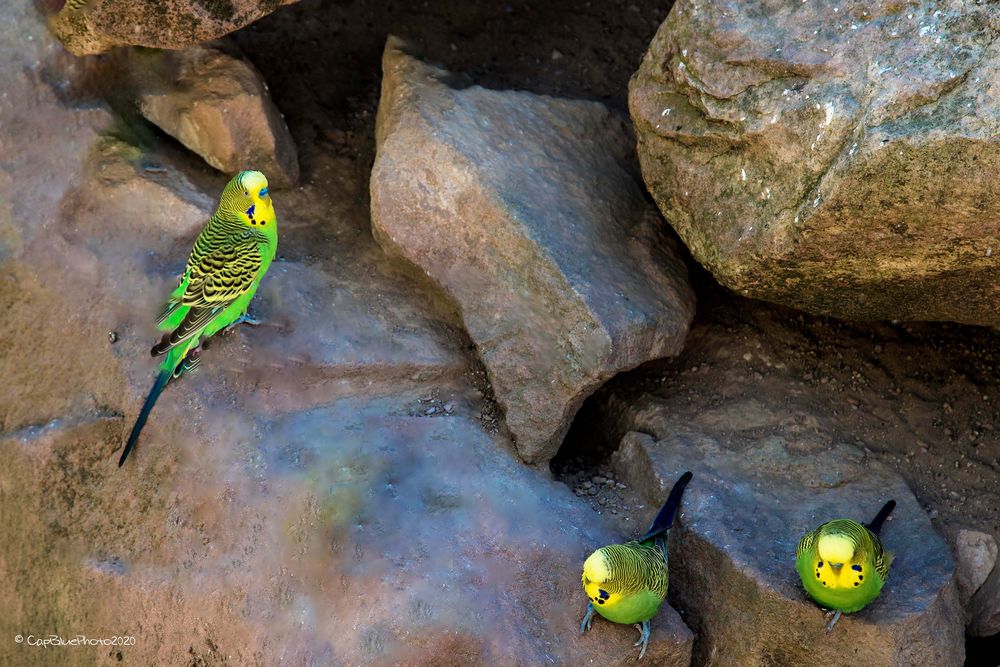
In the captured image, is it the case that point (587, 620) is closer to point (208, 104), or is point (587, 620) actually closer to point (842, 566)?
point (842, 566)

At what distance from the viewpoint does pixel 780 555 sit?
4527mm

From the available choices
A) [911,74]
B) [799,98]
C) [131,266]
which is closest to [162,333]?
[131,266]

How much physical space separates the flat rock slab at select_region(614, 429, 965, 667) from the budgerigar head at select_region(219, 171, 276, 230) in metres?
2.18

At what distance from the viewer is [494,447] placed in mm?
4762

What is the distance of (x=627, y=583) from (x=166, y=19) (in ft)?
11.2

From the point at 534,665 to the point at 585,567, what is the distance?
1.58 feet

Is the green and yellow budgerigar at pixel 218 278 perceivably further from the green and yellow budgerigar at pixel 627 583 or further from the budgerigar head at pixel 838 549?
the budgerigar head at pixel 838 549

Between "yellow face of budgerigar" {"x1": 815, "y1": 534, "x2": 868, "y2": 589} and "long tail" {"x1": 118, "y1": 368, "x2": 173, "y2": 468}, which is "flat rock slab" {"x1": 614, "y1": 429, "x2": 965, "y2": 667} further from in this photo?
"long tail" {"x1": 118, "y1": 368, "x2": 173, "y2": 468}

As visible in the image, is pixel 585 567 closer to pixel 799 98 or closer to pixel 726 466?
pixel 726 466

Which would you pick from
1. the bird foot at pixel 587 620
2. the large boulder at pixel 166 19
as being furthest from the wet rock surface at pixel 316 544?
the large boulder at pixel 166 19

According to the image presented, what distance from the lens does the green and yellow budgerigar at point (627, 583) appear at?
395 cm

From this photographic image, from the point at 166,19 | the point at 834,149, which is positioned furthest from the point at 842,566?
the point at 166,19

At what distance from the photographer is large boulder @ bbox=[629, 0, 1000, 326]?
3.64m

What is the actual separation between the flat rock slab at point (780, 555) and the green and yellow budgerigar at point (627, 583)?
388 mm
